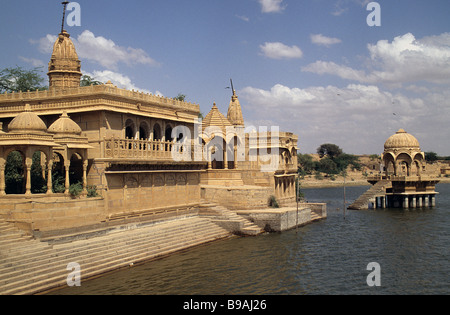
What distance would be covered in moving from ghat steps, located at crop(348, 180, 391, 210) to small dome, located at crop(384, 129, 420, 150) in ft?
13.7

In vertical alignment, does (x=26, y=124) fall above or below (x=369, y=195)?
above

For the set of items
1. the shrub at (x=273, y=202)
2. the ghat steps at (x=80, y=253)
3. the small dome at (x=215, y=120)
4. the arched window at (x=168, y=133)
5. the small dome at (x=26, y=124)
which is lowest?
the ghat steps at (x=80, y=253)

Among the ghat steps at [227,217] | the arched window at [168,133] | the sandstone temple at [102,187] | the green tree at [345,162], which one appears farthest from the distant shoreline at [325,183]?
the arched window at [168,133]

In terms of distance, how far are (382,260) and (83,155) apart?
16743mm

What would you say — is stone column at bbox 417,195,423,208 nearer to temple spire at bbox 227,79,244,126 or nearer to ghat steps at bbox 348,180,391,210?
ghat steps at bbox 348,180,391,210

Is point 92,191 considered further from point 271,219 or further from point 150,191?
point 271,219

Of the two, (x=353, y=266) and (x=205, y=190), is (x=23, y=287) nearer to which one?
(x=353, y=266)

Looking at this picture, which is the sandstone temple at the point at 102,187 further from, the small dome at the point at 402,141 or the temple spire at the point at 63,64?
the small dome at the point at 402,141

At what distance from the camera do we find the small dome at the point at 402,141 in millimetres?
53975

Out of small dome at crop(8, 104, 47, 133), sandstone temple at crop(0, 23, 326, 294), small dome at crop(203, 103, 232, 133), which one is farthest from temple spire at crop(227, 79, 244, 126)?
small dome at crop(8, 104, 47, 133)

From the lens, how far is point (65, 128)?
2500 centimetres

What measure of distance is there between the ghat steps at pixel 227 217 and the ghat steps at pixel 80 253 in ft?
11.7

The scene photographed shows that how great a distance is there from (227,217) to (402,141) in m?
29.8

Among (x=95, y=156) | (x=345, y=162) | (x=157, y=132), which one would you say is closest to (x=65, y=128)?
(x=95, y=156)
